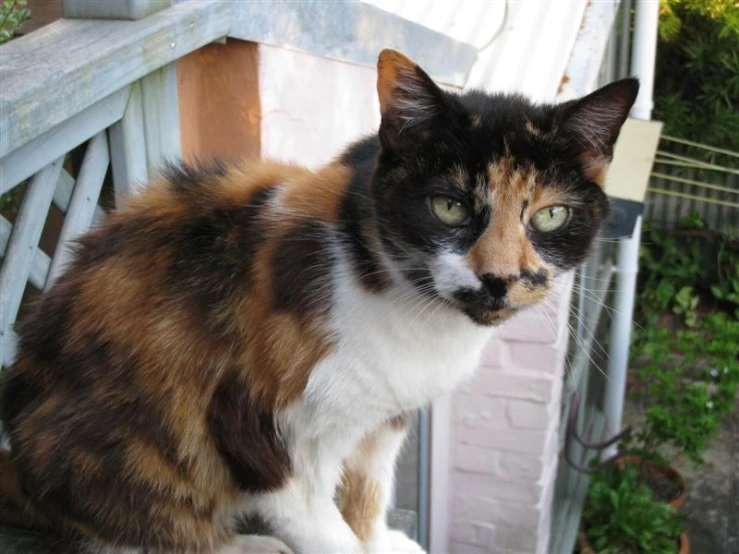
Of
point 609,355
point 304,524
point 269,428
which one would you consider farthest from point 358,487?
point 609,355

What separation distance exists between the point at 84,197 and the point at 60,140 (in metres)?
0.18

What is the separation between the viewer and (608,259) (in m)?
3.90

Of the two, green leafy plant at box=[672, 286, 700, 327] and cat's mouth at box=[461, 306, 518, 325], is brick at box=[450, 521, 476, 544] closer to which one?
cat's mouth at box=[461, 306, 518, 325]

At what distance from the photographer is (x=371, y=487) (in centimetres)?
144

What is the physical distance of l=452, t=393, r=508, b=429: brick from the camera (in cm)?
257

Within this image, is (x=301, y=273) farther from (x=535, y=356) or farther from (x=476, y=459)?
(x=476, y=459)

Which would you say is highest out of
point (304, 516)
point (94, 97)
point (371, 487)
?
point (94, 97)

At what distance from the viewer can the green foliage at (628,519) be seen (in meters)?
3.13

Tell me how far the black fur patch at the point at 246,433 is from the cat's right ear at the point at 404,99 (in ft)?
1.41

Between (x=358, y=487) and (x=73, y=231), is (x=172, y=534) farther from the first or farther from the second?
(x=73, y=231)

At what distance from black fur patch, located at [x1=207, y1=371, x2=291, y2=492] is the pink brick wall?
1.32 metres

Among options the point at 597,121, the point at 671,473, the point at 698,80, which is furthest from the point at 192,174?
the point at 698,80

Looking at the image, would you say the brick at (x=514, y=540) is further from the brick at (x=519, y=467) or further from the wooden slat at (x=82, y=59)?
the wooden slat at (x=82, y=59)

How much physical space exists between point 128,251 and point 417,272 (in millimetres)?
457
